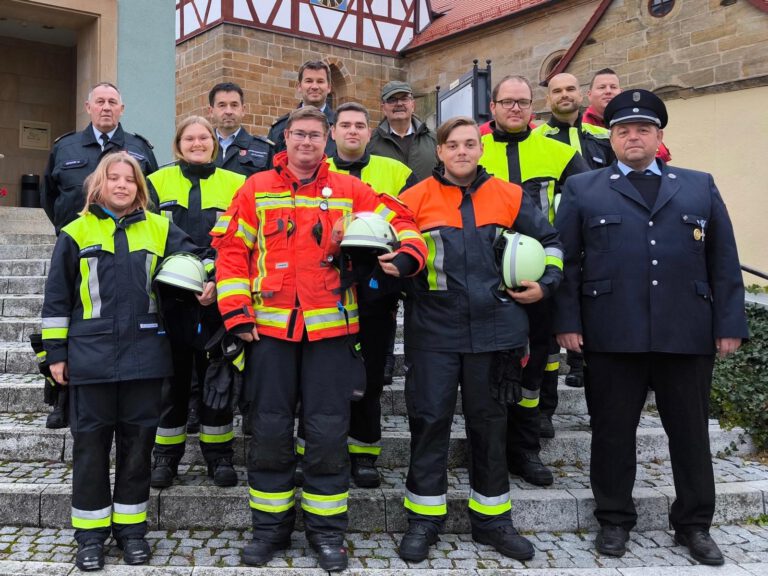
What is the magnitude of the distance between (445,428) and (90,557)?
182cm

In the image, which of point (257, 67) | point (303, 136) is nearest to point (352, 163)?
point (303, 136)

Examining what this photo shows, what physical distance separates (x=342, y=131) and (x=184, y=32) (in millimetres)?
18268

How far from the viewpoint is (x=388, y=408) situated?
17.4ft

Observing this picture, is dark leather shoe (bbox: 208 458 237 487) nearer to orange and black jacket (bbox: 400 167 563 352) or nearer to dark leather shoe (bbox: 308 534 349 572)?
dark leather shoe (bbox: 308 534 349 572)

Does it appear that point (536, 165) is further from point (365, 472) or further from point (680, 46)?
point (680, 46)

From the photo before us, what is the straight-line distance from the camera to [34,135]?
46.9 feet

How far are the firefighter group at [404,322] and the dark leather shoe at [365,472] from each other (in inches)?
19.7

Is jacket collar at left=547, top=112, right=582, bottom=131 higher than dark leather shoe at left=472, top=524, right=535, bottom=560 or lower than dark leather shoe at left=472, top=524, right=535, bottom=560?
higher

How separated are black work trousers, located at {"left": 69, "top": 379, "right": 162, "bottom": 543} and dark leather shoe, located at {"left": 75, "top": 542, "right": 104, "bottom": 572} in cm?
3

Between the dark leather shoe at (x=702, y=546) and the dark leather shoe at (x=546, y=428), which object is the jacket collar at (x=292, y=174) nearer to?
the dark leather shoe at (x=546, y=428)

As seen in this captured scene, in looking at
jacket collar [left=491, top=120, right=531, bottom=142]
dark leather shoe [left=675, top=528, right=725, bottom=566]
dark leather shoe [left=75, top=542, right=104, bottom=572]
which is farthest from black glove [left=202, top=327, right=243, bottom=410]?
dark leather shoe [left=675, top=528, right=725, bottom=566]

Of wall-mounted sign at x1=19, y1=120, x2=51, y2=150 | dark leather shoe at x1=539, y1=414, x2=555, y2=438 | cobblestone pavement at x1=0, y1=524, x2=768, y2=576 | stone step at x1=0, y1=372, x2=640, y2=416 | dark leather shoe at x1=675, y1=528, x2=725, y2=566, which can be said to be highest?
wall-mounted sign at x1=19, y1=120, x2=51, y2=150

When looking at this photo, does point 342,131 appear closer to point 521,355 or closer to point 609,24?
point 521,355

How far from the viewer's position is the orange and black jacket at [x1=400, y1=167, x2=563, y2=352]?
3668mm
